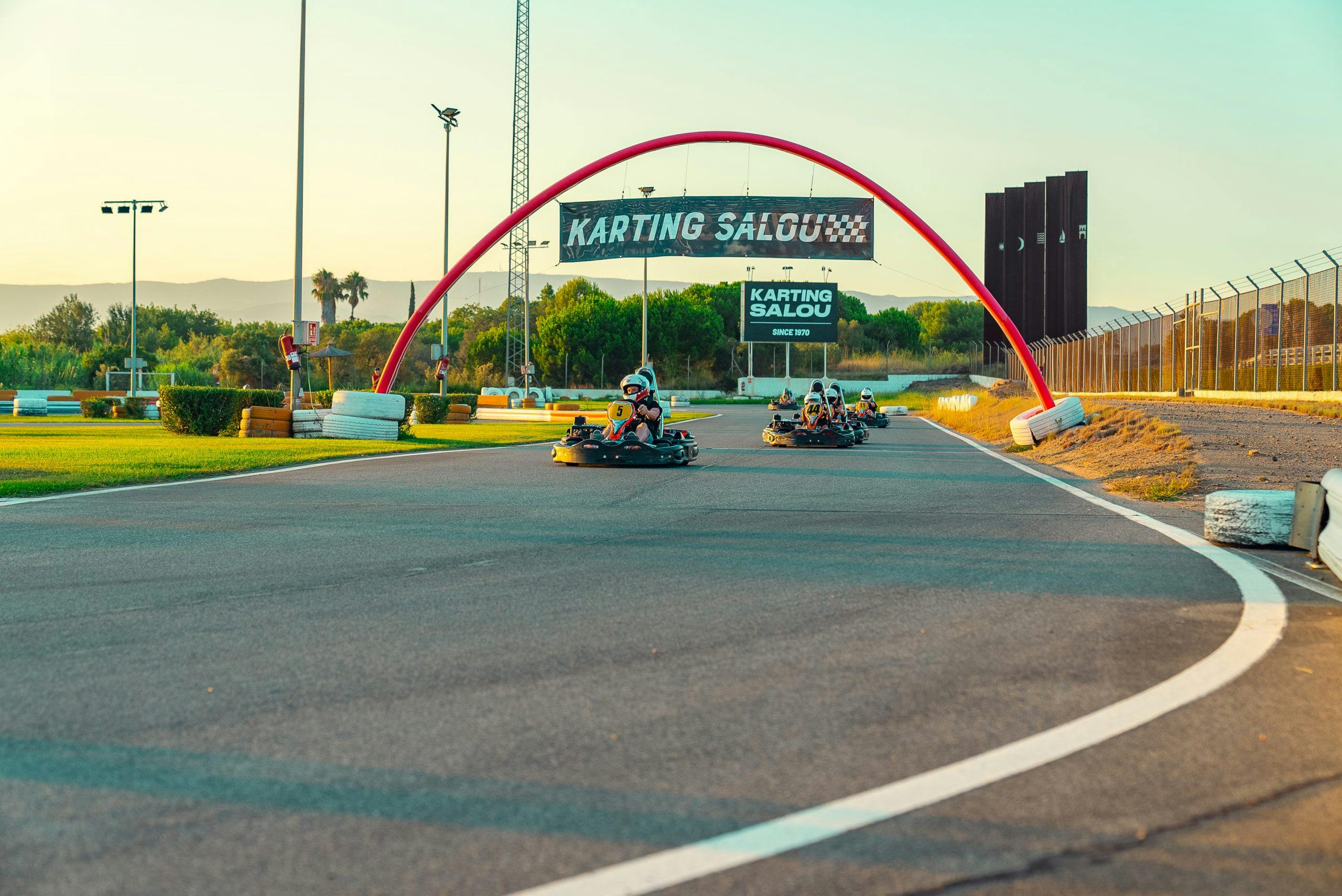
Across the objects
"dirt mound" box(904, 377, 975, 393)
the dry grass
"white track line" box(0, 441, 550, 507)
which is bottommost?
"white track line" box(0, 441, 550, 507)

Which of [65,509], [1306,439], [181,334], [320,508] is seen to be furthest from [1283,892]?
[181,334]

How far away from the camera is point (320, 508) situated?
10914mm

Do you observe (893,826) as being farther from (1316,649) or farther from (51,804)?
(1316,649)

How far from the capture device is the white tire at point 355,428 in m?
24.6

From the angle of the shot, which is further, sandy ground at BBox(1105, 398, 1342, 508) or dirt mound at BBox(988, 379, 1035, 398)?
dirt mound at BBox(988, 379, 1035, 398)

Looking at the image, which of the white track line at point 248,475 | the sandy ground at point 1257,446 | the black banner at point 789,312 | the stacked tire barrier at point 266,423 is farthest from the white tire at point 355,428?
the black banner at point 789,312

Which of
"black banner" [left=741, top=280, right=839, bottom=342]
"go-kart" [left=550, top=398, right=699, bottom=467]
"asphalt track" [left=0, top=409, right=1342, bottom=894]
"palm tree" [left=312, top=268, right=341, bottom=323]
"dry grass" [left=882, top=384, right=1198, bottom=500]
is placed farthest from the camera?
"palm tree" [left=312, top=268, right=341, bottom=323]

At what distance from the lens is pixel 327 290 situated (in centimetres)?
12162

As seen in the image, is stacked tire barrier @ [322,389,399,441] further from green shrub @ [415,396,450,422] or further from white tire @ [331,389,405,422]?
green shrub @ [415,396,450,422]

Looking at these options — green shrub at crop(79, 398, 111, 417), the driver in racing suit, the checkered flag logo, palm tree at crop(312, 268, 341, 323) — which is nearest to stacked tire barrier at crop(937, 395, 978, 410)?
the checkered flag logo

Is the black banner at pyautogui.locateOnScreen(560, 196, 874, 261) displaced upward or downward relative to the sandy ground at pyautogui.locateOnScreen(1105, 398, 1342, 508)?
upward

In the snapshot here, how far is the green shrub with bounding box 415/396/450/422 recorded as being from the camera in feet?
118

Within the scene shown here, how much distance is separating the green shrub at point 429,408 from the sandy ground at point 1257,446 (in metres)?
21.2

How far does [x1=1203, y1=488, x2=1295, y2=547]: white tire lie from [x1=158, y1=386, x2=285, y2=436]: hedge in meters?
21.0
